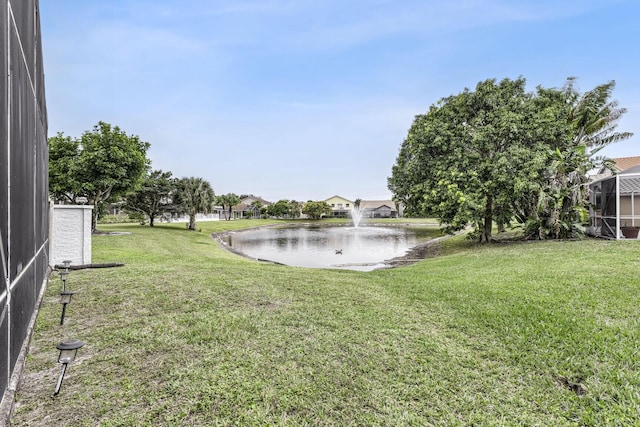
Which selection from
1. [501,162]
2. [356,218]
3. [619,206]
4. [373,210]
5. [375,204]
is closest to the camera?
[619,206]

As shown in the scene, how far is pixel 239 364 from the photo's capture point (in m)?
3.13

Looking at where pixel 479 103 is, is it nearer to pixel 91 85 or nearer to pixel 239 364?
pixel 239 364

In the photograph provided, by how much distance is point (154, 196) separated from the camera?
26.9m

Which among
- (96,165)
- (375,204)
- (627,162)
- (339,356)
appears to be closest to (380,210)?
(375,204)

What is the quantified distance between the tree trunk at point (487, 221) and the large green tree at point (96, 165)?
18398 millimetres

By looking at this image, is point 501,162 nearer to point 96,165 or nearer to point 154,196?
point 96,165

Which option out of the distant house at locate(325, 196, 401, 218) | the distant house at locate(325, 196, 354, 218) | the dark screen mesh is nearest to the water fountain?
the distant house at locate(325, 196, 401, 218)

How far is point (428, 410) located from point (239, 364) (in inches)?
70.6

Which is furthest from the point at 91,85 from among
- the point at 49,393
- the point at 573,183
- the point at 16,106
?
the point at 573,183

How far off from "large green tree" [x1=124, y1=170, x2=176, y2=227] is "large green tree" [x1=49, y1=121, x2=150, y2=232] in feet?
25.7

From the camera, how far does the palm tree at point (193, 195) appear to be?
88.7 ft

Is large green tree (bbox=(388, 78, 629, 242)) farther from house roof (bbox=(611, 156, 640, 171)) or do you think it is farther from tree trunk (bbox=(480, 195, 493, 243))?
house roof (bbox=(611, 156, 640, 171))

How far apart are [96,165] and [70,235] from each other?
10.1m

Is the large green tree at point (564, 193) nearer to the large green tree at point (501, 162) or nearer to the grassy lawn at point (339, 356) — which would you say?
the large green tree at point (501, 162)
